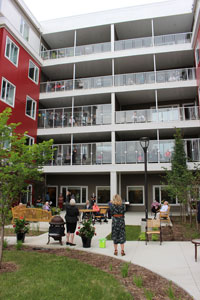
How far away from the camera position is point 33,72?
21.6 meters

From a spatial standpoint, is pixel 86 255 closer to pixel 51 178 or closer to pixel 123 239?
pixel 123 239

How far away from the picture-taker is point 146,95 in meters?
21.3

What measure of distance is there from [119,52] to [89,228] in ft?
57.0

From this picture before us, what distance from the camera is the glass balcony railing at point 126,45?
67.9ft

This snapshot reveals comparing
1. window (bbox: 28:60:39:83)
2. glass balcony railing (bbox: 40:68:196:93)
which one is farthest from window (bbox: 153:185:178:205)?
Answer: window (bbox: 28:60:39:83)

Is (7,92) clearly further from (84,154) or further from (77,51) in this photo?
(77,51)

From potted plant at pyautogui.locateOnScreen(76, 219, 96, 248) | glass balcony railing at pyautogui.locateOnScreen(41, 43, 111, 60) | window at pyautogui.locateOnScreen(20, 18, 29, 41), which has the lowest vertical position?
potted plant at pyautogui.locateOnScreen(76, 219, 96, 248)

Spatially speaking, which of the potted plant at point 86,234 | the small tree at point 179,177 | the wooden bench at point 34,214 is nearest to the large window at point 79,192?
the small tree at point 179,177

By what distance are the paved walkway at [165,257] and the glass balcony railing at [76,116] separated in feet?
39.9

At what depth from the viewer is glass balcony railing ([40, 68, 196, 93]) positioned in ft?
65.6

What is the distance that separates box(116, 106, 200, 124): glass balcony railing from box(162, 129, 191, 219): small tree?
2.98 metres

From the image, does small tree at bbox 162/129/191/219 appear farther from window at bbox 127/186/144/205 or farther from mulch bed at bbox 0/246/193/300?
mulch bed at bbox 0/246/193/300

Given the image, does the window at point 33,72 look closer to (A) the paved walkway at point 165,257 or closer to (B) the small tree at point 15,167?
(A) the paved walkway at point 165,257

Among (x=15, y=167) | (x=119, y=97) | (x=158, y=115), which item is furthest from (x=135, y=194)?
(x=15, y=167)
